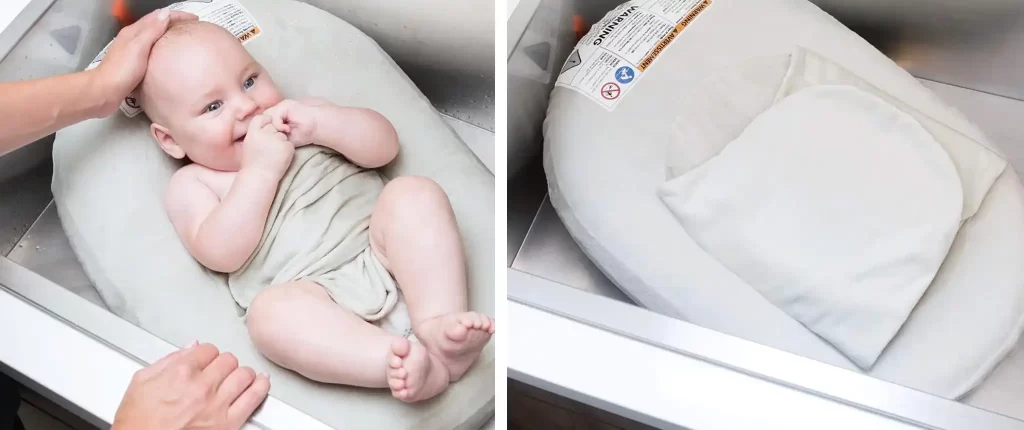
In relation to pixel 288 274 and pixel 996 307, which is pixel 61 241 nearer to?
pixel 288 274

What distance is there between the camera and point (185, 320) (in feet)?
2.54

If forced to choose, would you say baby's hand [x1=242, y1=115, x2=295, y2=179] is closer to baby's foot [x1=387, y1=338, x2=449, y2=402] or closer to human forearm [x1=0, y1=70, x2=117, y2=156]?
human forearm [x1=0, y1=70, x2=117, y2=156]

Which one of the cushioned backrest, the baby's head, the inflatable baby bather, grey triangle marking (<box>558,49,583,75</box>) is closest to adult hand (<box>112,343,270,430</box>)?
the cushioned backrest

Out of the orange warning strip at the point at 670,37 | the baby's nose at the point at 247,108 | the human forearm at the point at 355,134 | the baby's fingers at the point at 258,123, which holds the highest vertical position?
the orange warning strip at the point at 670,37

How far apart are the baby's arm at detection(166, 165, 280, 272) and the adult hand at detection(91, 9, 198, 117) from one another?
0.13 meters

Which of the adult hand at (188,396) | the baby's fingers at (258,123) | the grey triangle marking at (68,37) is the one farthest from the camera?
the grey triangle marking at (68,37)

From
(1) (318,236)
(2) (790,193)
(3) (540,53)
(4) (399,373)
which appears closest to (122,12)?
(1) (318,236)

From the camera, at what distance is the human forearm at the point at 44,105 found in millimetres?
723

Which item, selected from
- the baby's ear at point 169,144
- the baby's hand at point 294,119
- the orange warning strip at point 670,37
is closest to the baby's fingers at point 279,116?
the baby's hand at point 294,119

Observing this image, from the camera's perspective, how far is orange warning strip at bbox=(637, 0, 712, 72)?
87 cm

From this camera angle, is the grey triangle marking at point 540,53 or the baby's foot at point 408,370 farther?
the grey triangle marking at point 540,53

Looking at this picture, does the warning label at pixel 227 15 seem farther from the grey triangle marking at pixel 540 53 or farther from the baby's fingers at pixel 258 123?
the grey triangle marking at pixel 540 53

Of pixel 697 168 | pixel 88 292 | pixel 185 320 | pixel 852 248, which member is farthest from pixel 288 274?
pixel 852 248

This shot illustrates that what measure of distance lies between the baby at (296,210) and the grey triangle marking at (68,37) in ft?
0.64
